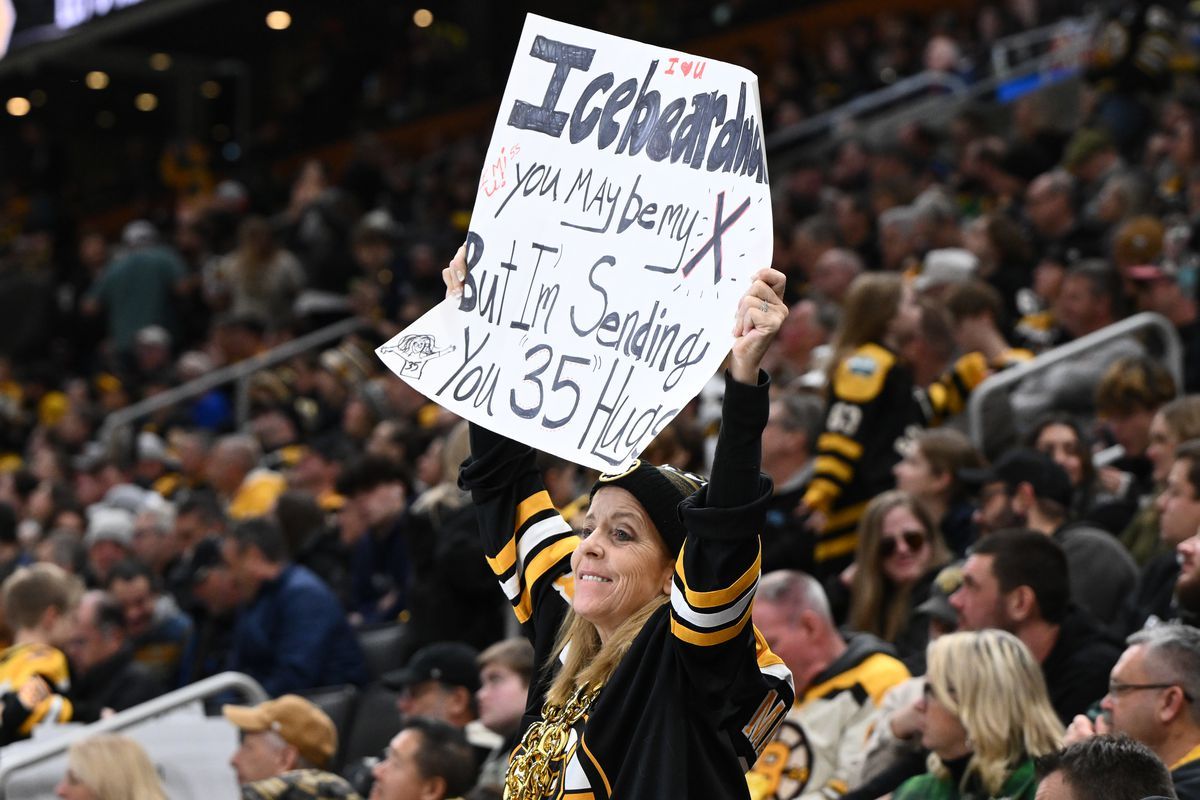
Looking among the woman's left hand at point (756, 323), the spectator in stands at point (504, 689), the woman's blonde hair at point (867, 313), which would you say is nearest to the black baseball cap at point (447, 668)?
the spectator in stands at point (504, 689)

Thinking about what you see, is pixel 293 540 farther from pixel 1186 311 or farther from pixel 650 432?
pixel 650 432

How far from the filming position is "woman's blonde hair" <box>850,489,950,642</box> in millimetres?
6016

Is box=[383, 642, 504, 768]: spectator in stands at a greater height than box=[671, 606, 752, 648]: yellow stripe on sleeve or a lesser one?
lesser

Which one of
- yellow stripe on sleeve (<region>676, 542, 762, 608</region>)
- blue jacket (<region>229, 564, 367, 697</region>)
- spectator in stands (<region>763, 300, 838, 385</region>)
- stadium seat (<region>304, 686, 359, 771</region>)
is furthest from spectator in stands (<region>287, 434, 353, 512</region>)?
yellow stripe on sleeve (<region>676, 542, 762, 608</region>)

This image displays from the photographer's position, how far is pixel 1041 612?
16.4 feet

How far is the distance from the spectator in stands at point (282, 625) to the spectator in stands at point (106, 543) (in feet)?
5.73

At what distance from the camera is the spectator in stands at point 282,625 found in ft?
24.2

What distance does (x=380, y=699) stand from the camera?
6.82 metres

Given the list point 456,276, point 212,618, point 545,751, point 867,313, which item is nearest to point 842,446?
point 867,313

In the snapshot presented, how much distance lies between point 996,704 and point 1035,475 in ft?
5.55

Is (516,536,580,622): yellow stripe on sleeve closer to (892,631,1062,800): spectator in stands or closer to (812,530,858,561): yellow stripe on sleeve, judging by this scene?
(892,631,1062,800): spectator in stands

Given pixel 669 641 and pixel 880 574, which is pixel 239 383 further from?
pixel 669 641

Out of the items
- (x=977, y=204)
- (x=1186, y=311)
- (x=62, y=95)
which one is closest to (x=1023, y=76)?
(x=977, y=204)

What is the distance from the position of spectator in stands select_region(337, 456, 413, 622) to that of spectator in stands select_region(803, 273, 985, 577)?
7.03 feet
